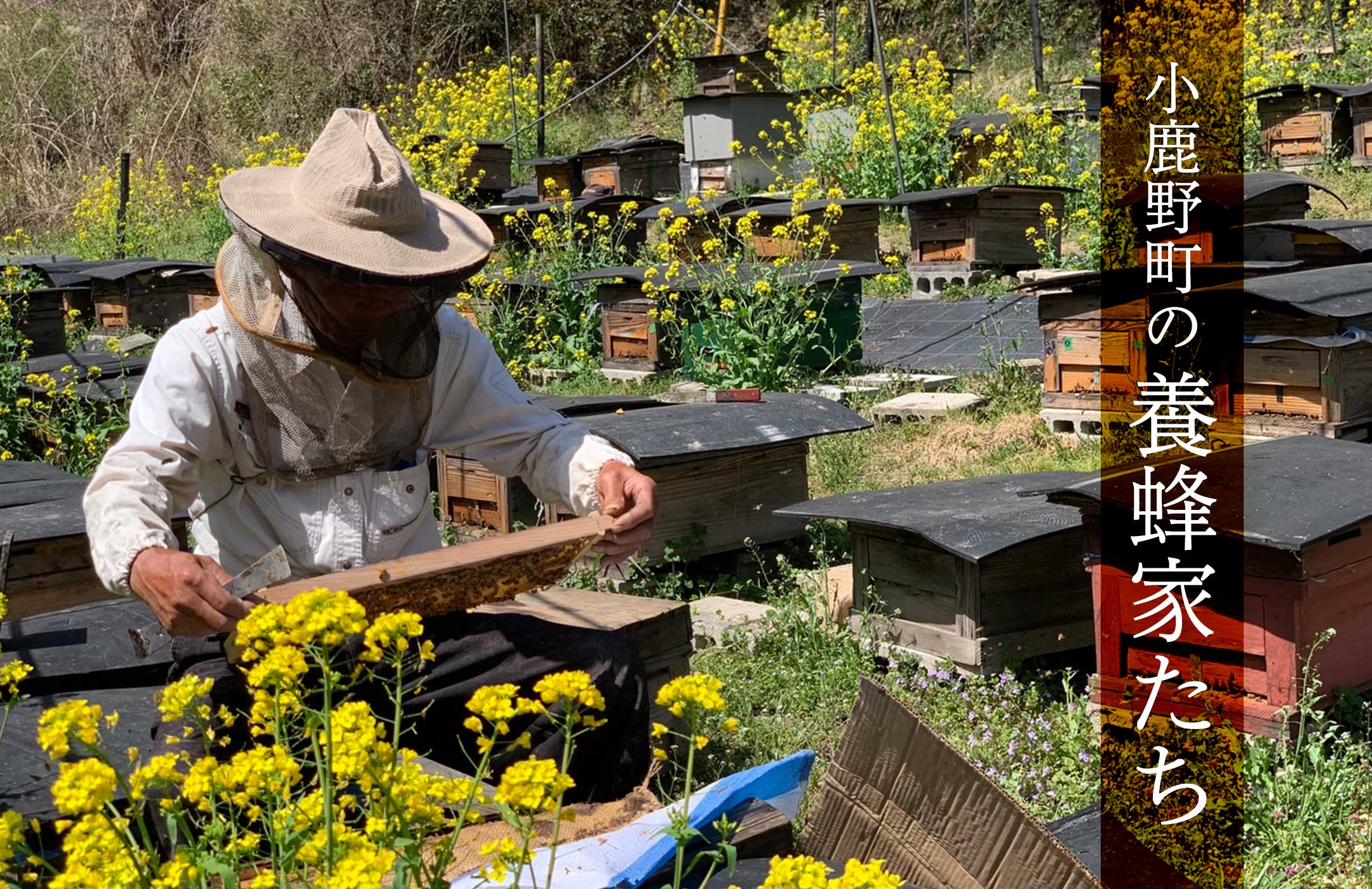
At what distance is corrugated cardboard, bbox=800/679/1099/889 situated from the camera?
1996mm

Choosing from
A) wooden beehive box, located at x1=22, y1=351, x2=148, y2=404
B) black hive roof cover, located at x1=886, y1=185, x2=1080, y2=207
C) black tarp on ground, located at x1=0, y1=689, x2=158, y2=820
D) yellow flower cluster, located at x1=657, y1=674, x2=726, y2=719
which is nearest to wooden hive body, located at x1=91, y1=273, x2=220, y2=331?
wooden beehive box, located at x1=22, y1=351, x2=148, y2=404

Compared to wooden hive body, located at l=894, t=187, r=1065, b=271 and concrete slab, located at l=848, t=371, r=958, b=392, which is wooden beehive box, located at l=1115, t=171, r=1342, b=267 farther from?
wooden hive body, located at l=894, t=187, r=1065, b=271

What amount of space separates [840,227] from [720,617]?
591 centimetres

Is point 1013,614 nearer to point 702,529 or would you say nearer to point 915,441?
point 702,529

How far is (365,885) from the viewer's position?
3.50ft

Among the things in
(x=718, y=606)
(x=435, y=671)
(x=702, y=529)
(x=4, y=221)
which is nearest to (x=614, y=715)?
(x=435, y=671)

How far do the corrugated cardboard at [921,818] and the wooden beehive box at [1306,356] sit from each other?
334cm

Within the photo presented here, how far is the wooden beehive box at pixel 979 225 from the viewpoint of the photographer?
30.5 ft

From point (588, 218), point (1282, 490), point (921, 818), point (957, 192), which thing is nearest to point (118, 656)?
point (921, 818)

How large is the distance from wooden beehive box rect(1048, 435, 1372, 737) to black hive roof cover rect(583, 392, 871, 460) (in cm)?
151

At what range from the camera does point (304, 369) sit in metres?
2.63

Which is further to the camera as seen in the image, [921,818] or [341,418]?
[341,418]

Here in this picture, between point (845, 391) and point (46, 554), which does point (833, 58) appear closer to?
point (845, 391)

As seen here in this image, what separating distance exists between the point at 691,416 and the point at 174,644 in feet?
8.08
